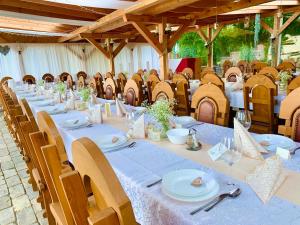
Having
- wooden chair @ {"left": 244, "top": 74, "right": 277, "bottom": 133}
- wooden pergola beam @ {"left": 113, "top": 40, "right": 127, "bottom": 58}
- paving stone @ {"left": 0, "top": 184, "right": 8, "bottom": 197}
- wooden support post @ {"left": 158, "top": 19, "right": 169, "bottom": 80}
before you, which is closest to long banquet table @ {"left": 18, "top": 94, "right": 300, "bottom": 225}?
wooden chair @ {"left": 244, "top": 74, "right": 277, "bottom": 133}

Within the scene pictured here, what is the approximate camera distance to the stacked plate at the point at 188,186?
1.01 m

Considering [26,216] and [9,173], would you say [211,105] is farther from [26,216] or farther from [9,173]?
[9,173]

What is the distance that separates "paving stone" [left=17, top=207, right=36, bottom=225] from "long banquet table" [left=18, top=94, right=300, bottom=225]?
1351mm

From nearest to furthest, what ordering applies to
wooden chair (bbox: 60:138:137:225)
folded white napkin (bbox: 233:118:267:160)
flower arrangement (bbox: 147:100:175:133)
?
wooden chair (bbox: 60:138:137:225)
folded white napkin (bbox: 233:118:267:160)
flower arrangement (bbox: 147:100:175:133)

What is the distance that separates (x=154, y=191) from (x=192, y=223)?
0.27 m

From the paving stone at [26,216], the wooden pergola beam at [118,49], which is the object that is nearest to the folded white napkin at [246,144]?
the paving stone at [26,216]

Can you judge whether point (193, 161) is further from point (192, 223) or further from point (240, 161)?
point (192, 223)

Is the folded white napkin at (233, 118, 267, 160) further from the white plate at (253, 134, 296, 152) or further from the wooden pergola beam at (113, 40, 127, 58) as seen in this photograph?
the wooden pergola beam at (113, 40, 127, 58)

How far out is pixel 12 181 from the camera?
10.2 feet

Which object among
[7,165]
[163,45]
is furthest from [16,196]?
[163,45]

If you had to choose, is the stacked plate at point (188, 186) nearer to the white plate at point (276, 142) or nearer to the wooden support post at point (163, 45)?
the white plate at point (276, 142)

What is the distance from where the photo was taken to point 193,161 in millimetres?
1397

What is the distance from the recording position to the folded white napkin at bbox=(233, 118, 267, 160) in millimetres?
1366

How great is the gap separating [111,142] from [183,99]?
8.16ft
